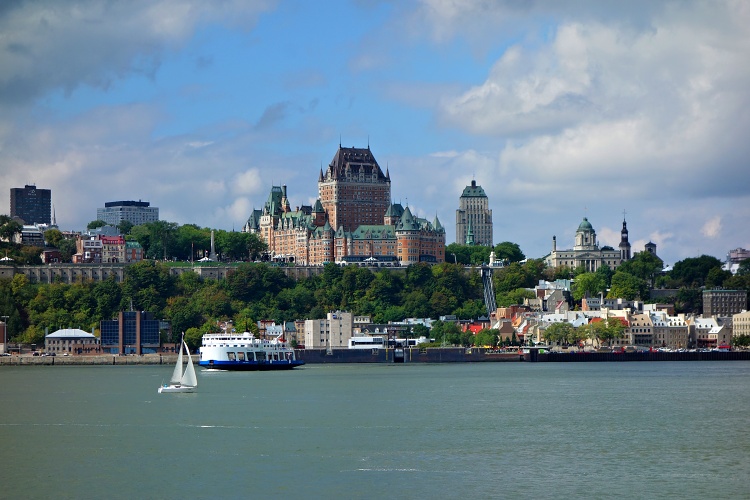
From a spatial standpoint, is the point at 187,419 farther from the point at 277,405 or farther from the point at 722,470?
the point at 722,470

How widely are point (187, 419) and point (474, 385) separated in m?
34.4

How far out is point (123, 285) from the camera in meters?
174

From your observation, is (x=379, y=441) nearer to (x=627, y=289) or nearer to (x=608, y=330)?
(x=608, y=330)

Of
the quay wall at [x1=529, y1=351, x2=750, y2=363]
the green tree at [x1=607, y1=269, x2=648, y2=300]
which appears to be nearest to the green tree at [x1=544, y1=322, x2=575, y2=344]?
the quay wall at [x1=529, y1=351, x2=750, y2=363]

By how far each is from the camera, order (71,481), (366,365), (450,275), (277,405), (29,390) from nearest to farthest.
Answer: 1. (71,481)
2. (277,405)
3. (29,390)
4. (366,365)
5. (450,275)

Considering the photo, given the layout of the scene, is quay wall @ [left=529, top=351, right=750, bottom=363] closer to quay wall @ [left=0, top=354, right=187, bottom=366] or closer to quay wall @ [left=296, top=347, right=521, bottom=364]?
quay wall @ [left=296, top=347, right=521, bottom=364]

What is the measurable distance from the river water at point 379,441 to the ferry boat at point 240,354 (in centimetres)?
2925

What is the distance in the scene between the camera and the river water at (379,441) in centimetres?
4759

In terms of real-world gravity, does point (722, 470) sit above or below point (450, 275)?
below

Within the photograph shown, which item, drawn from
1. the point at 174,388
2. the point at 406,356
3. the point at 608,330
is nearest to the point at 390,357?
the point at 406,356

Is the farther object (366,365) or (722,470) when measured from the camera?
(366,365)

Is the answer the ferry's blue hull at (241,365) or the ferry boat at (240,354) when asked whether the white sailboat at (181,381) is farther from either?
the ferry boat at (240,354)

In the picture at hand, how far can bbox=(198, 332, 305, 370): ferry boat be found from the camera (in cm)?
12975

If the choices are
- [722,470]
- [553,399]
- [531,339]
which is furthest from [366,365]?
[722,470]
